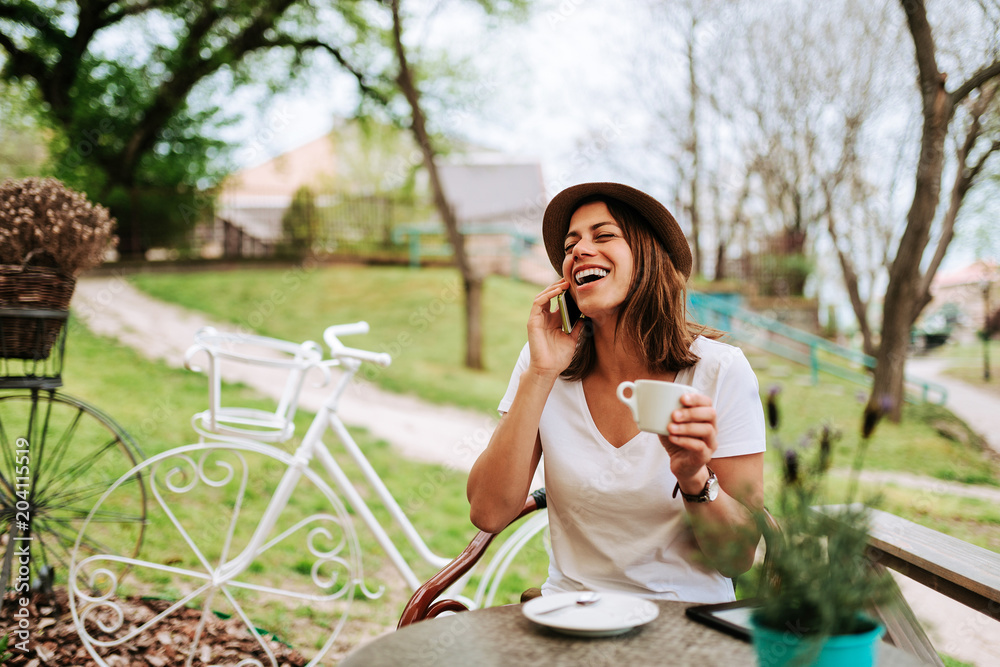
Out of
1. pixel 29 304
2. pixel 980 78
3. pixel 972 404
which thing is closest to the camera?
pixel 29 304

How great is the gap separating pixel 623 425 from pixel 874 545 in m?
0.83

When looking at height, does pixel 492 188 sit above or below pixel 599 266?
above

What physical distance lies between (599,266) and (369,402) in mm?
6792

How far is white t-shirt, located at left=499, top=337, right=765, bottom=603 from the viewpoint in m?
1.65

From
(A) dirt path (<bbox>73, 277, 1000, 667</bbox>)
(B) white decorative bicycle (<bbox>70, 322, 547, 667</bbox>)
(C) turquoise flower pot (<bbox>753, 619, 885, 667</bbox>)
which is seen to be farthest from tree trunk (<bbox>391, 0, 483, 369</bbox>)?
(C) turquoise flower pot (<bbox>753, 619, 885, 667</bbox>)

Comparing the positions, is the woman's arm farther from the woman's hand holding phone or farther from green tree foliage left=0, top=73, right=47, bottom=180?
green tree foliage left=0, top=73, right=47, bottom=180

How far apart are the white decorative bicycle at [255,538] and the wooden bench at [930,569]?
1105mm

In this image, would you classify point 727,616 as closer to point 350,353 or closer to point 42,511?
point 350,353

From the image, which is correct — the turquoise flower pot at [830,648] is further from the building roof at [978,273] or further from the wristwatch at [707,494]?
the building roof at [978,273]

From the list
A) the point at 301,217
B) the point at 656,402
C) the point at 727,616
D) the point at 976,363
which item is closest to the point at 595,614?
the point at 727,616

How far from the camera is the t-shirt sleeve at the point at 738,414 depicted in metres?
1.61

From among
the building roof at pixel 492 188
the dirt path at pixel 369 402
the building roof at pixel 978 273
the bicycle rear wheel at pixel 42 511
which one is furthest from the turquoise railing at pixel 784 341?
the building roof at pixel 492 188

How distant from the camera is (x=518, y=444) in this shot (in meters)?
1.76

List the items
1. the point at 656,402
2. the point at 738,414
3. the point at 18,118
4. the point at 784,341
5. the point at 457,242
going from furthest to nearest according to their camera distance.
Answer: the point at 784,341 → the point at 457,242 → the point at 18,118 → the point at 738,414 → the point at 656,402
